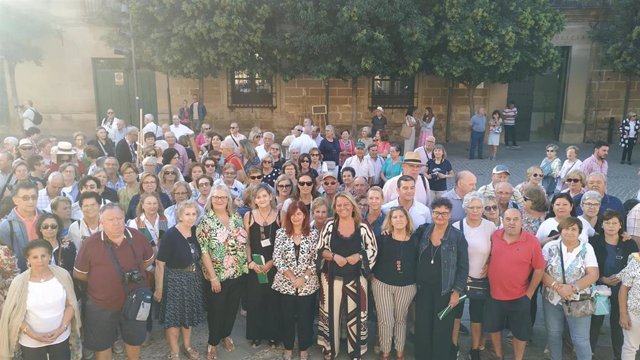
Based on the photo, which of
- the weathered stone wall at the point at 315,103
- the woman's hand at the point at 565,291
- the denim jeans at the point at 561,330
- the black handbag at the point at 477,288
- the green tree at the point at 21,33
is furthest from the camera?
the weathered stone wall at the point at 315,103

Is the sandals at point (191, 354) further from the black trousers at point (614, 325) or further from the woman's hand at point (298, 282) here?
the black trousers at point (614, 325)

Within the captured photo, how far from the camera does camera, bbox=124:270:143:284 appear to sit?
4.50 meters

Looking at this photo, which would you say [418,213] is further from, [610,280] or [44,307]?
[44,307]

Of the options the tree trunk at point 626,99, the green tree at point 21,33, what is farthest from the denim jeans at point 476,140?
the green tree at point 21,33

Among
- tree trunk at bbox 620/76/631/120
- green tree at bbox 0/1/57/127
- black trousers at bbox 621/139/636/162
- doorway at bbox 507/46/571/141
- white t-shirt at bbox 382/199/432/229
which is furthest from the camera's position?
doorway at bbox 507/46/571/141

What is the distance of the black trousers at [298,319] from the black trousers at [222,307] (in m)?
0.50

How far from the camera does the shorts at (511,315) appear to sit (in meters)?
4.81

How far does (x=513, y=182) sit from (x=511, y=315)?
868 centimetres

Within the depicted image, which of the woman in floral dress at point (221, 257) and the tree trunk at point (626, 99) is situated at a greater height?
the tree trunk at point (626, 99)

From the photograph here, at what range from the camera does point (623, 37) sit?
16.0m

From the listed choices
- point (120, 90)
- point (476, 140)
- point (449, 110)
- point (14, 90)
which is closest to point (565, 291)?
point (476, 140)

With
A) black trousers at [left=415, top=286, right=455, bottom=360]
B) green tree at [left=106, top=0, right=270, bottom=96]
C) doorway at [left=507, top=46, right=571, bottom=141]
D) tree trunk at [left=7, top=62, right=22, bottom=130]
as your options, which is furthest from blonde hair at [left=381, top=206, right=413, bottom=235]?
tree trunk at [left=7, top=62, right=22, bottom=130]

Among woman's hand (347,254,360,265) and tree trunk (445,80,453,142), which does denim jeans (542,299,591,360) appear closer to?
woman's hand (347,254,360,265)

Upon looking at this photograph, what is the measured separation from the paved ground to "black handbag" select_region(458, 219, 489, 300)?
0.80m
